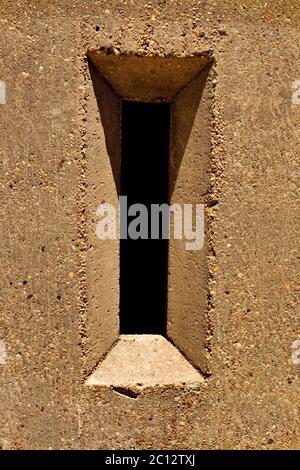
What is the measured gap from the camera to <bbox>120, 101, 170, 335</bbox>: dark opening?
164 centimetres

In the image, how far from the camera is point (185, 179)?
61.4 inches

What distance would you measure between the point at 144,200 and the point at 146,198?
0.01 meters

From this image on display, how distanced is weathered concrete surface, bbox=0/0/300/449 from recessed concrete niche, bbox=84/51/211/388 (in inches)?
1.1

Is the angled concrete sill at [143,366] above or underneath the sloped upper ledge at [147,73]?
underneath

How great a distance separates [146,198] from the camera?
1660 mm

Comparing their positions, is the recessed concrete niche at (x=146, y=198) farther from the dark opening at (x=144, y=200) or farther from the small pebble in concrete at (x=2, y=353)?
→ the small pebble in concrete at (x=2, y=353)

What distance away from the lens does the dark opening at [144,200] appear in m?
1.64

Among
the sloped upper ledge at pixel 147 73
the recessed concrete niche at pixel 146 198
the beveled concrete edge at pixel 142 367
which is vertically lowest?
the beveled concrete edge at pixel 142 367

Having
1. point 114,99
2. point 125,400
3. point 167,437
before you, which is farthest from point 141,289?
point 114,99

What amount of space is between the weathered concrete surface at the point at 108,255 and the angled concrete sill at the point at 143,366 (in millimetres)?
36

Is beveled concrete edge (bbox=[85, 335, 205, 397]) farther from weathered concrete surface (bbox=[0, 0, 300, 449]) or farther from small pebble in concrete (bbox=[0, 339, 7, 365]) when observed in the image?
small pebble in concrete (bbox=[0, 339, 7, 365])

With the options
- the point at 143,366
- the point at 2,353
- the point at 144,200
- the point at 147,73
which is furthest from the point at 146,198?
the point at 2,353

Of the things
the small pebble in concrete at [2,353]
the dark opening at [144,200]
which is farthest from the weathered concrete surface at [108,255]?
the dark opening at [144,200]

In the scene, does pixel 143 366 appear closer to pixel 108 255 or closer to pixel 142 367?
pixel 142 367
